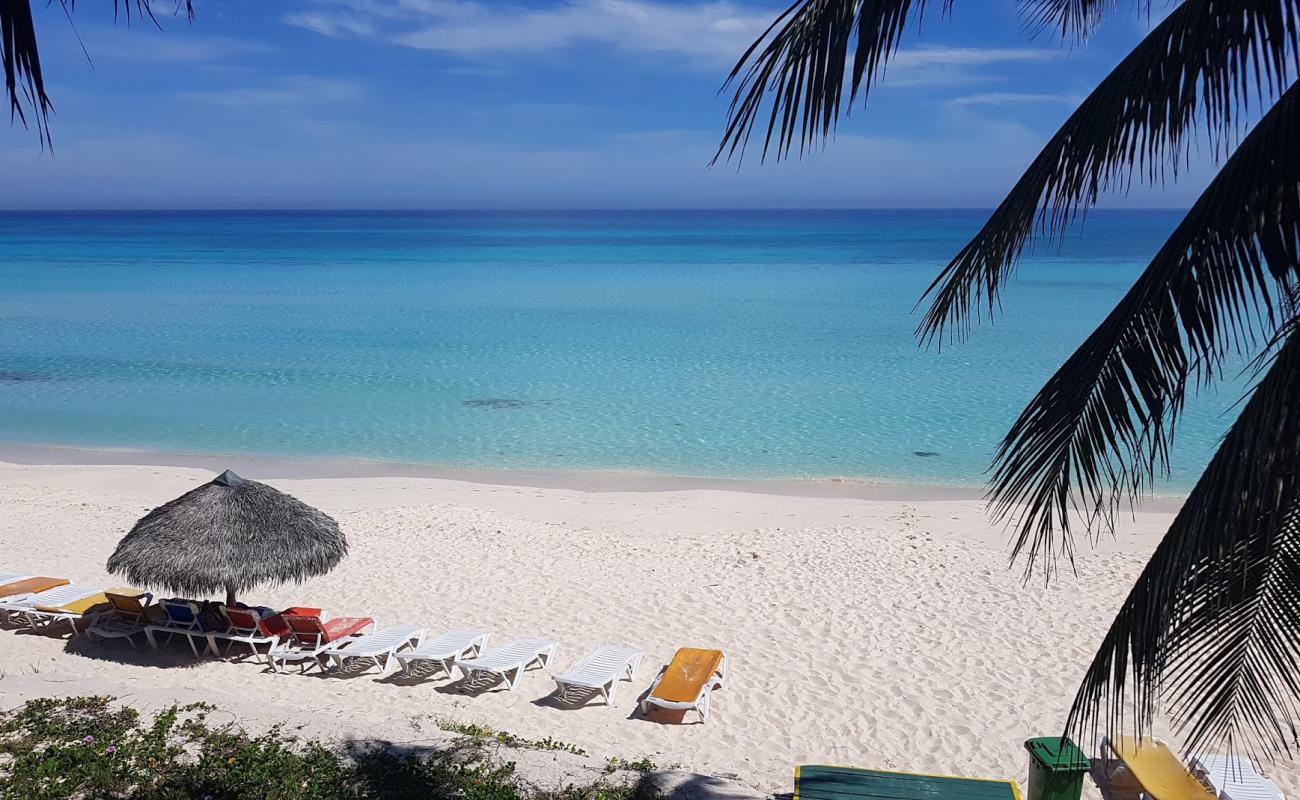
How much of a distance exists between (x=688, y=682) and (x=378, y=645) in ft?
8.39

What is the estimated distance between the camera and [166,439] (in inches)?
695

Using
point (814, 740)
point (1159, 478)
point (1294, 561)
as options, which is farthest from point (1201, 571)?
point (1159, 478)

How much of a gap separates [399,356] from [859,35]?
24992mm

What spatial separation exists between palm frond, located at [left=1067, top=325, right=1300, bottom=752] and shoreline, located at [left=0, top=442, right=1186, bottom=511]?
36.4 ft

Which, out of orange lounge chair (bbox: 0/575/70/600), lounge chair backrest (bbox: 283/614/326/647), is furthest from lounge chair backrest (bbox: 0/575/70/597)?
lounge chair backrest (bbox: 283/614/326/647)

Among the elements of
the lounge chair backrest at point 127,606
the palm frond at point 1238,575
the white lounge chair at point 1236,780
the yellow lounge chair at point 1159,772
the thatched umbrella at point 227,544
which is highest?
the palm frond at point 1238,575

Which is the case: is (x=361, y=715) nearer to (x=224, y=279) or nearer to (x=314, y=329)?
(x=314, y=329)

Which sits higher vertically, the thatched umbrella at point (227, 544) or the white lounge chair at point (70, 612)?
the thatched umbrella at point (227, 544)

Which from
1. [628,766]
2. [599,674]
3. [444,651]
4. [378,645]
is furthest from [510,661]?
[628,766]

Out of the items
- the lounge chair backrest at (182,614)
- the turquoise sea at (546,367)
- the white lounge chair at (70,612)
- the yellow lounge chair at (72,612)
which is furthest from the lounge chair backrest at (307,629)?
the turquoise sea at (546,367)

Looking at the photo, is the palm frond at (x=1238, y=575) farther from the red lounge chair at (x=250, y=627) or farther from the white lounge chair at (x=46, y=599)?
the white lounge chair at (x=46, y=599)

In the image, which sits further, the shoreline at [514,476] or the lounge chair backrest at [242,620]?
the shoreline at [514,476]

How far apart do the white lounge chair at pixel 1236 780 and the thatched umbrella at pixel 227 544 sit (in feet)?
22.0

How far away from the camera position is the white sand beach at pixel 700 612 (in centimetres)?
651
